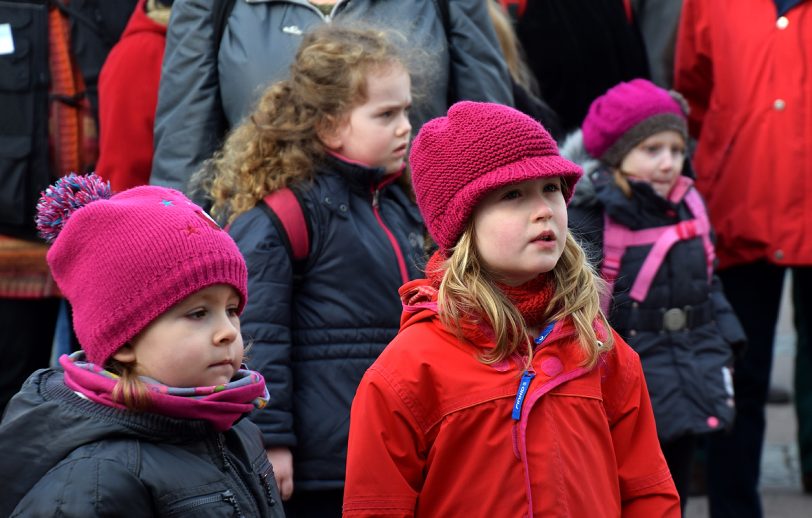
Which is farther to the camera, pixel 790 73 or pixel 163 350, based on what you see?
pixel 790 73

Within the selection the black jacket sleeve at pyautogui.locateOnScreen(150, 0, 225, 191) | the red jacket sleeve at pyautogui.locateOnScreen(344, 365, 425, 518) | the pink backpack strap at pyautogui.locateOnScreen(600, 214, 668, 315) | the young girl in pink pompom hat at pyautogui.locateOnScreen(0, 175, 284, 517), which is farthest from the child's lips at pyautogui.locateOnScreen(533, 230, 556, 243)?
the black jacket sleeve at pyautogui.locateOnScreen(150, 0, 225, 191)

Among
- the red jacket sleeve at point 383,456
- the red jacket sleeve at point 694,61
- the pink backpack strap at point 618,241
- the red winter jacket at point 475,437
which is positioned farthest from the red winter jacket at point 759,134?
the red jacket sleeve at point 383,456

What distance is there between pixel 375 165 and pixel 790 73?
6.16 feet

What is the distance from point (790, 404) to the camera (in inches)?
292

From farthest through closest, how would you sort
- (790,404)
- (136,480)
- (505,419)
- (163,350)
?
(790,404)
(505,419)
(163,350)
(136,480)

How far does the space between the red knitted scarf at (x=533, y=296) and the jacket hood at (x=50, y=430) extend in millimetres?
795

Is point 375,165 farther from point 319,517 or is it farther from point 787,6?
point 787,6

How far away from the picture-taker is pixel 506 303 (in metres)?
2.93

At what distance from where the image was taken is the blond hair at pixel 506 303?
113 inches

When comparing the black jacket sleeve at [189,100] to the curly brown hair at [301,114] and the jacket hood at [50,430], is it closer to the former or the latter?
the curly brown hair at [301,114]

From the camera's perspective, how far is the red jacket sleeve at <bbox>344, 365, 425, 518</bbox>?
9.20 ft

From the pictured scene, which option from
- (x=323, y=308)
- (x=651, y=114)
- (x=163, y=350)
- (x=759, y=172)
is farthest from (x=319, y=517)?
(x=759, y=172)

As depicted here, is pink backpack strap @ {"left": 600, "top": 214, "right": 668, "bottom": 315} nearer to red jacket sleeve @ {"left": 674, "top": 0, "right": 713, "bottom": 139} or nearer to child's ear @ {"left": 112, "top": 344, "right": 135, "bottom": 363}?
red jacket sleeve @ {"left": 674, "top": 0, "right": 713, "bottom": 139}

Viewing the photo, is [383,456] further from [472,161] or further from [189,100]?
[189,100]
